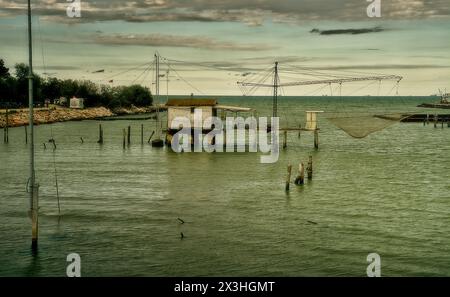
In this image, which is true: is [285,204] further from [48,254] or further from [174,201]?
[48,254]

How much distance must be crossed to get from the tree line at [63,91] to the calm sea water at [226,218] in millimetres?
68351

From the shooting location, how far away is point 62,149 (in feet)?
197

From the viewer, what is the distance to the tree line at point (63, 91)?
115m

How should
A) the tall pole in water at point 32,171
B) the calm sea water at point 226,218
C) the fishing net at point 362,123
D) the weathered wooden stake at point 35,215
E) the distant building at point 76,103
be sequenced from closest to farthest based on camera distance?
the tall pole in water at point 32,171, the calm sea water at point 226,218, the weathered wooden stake at point 35,215, the fishing net at point 362,123, the distant building at point 76,103

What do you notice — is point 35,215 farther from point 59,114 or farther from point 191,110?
point 59,114

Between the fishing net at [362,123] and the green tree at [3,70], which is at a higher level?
the green tree at [3,70]

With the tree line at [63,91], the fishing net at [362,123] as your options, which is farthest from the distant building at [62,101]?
the fishing net at [362,123]

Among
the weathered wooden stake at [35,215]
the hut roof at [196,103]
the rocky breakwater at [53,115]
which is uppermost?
the hut roof at [196,103]

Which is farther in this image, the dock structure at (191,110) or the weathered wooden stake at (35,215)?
the dock structure at (191,110)

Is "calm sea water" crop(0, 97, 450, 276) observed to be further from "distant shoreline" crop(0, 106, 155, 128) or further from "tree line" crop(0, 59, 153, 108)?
"tree line" crop(0, 59, 153, 108)

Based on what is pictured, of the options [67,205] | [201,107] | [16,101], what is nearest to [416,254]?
[67,205]

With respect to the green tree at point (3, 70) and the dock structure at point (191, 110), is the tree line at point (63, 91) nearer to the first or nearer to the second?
the green tree at point (3, 70)

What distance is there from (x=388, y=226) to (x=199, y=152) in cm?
3421

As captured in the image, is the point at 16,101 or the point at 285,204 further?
the point at 16,101
